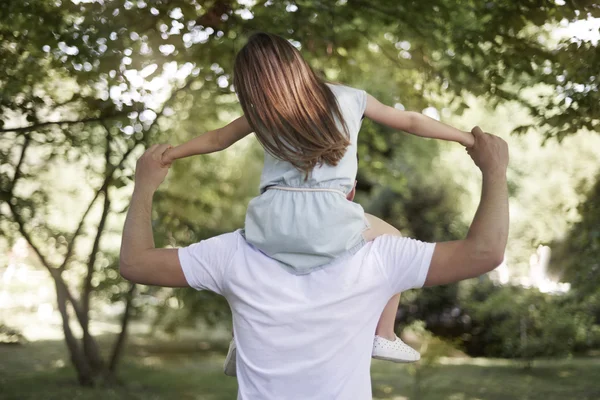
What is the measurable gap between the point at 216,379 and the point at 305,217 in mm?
6406

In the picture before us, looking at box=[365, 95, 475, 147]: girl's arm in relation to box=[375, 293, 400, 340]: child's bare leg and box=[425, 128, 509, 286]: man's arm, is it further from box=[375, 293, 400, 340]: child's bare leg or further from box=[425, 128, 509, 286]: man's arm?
box=[375, 293, 400, 340]: child's bare leg

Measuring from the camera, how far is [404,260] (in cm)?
144

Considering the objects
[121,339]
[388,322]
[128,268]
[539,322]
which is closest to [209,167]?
[121,339]

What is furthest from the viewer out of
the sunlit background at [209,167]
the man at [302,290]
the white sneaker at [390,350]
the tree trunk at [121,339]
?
the tree trunk at [121,339]

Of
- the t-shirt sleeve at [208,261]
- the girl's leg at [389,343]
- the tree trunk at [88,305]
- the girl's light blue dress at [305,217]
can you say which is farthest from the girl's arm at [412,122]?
the tree trunk at [88,305]

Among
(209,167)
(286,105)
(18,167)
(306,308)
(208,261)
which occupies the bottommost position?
(306,308)

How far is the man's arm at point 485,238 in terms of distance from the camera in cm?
135

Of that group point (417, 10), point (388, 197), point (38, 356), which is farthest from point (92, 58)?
point (388, 197)

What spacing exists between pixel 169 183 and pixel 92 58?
4617 millimetres

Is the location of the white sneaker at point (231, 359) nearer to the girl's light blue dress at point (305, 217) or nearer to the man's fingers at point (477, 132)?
the girl's light blue dress at point (305, 217)

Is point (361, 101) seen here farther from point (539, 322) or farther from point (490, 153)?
point (539, 322)

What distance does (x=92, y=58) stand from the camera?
3752mm

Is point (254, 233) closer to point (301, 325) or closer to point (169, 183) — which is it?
point (301, 325)

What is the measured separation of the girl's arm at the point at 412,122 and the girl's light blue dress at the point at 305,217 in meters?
0.13
